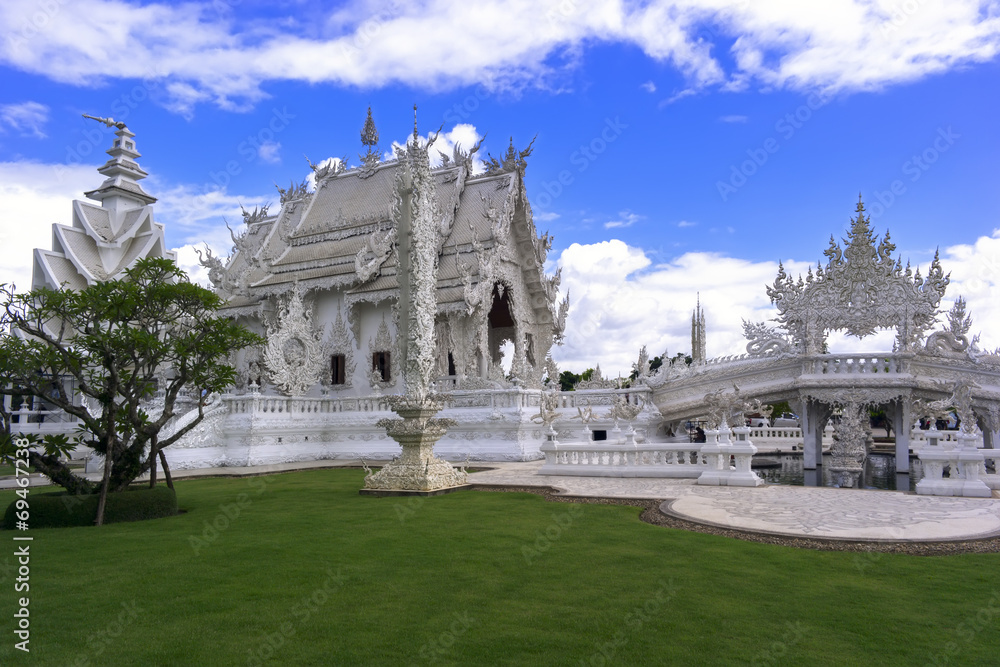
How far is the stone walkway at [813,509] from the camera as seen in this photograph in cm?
654

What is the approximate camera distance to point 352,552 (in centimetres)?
599

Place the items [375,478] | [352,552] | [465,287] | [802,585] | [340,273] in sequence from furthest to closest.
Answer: [340,273]
[465,287]
[375,478]
[352,552]
[802,585]

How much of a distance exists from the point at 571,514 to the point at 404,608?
152 inches

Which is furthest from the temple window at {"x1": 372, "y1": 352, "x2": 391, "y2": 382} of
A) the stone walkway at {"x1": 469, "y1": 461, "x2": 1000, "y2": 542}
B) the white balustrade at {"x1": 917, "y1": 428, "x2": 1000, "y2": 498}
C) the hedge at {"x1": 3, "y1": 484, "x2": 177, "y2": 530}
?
the white balustrade at {"x1": 917, "y1": 428, "x2": 1000, "y2": 498}

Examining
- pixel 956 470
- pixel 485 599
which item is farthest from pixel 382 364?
pixel 485 599

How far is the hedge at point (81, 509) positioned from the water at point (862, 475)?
10.8 m

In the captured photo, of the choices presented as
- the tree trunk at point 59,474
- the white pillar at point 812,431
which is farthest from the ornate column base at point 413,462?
the white pillar at point 812,431

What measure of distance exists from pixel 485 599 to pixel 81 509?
18.6ft

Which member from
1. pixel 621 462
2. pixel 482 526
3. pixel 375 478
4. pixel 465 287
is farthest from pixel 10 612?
pixel 465 287

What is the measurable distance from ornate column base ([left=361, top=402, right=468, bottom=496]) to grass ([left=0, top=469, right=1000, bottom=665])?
2.61 meters

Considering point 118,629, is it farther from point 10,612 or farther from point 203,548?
point 203,548

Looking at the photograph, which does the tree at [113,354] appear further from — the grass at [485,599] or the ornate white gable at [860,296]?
the ornate white gable at [860,296]

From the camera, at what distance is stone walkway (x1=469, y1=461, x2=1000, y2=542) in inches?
258

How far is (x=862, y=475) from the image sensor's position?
48.4ft
